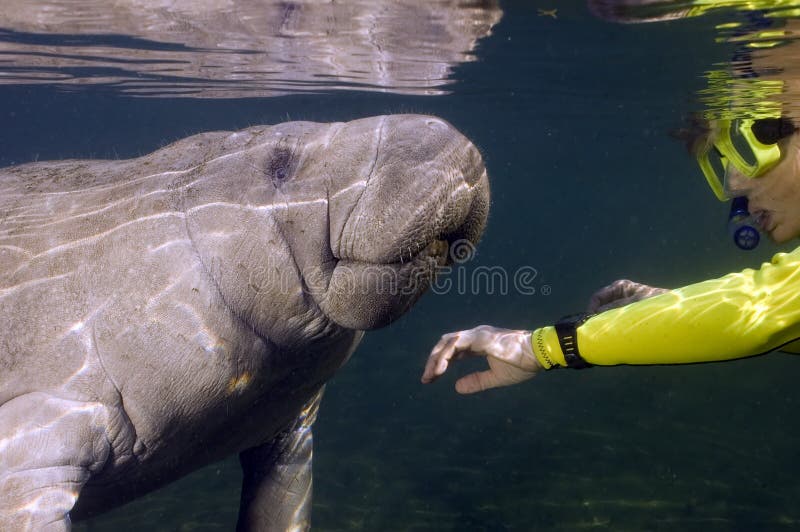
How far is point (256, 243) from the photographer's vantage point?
8.65 feet

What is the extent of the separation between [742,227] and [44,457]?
5.04 m

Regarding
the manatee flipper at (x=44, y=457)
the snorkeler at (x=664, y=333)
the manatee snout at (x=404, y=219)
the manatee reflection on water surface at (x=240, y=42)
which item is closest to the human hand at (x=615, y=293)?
the snorkeler at (x=664, y=333)

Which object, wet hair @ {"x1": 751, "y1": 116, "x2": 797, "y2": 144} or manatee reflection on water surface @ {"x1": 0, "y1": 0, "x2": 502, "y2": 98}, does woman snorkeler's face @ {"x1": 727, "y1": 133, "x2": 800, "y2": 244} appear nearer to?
wet hair @ {"x1": 751, "y1": 116, "x2": 797, "y2": 144}

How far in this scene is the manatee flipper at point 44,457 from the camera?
7.42 feet

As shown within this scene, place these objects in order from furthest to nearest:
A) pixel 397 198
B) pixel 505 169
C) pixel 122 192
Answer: pixel 505 169 < pixel 122 192 < pixel 397 198

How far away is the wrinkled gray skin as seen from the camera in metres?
2.39

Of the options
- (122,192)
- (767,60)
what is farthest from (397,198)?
(767,60)

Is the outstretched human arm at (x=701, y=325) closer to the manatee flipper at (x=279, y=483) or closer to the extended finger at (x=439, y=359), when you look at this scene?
the extended finger at (x=439, y=359)

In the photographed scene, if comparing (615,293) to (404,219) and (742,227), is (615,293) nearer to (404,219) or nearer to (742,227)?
(742,227)

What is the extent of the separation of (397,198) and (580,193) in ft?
318

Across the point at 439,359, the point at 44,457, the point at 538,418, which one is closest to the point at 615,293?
the point at 439,359

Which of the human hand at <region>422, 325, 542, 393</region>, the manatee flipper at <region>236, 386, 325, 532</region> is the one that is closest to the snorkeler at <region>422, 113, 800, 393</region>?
the human hand at <region>422, 325, 542, 393</region>

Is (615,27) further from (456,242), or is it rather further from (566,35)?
(456,242)

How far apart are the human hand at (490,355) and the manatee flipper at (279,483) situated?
5.18 ft
